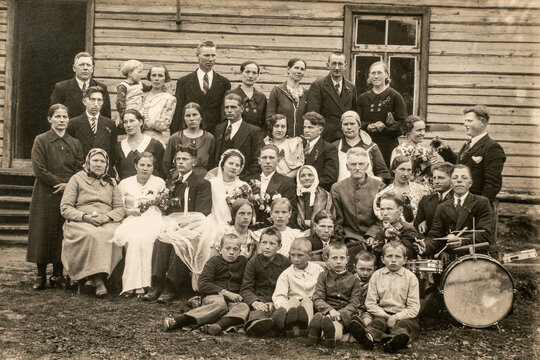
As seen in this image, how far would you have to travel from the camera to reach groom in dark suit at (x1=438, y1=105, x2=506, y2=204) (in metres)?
6.20

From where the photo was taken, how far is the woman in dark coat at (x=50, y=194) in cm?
627

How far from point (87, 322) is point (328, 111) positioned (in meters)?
3.33

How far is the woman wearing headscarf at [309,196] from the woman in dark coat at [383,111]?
3.84ft

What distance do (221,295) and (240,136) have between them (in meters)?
1.91

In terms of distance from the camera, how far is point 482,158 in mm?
6262

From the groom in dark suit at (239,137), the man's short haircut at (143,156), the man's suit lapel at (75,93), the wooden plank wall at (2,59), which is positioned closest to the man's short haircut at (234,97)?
the groom in dark suit at (239,137)

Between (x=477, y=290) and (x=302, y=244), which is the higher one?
(x=302, y=244)

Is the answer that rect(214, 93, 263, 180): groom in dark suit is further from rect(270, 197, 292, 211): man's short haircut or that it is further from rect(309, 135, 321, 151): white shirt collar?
rect(270, 197, 292, 211): man's short haircut

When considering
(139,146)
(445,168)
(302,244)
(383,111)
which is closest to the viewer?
(302,244)

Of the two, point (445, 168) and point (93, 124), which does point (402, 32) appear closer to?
point (445, 168)

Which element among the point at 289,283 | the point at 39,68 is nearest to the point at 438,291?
the point at 289,283

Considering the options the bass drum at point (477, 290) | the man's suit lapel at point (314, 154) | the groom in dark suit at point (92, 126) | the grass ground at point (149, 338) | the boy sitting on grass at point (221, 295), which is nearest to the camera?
the grass ground at point (149, 338)

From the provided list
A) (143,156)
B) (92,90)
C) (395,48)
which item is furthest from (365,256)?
(395,48)

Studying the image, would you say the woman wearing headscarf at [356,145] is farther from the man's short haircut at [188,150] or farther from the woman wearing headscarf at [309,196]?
the man's short haircut at [188,150]
